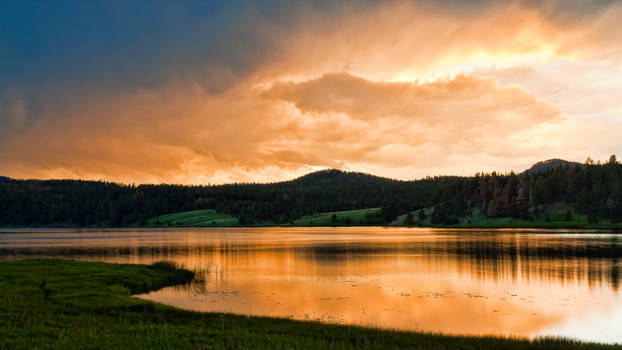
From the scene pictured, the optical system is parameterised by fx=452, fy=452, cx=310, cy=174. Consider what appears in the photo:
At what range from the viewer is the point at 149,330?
23250 mm

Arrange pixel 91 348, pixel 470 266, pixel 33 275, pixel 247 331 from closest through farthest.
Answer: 1. pixel 91 348
2. pixel 247 331
3. pixel 33 275
4. pixel 470 266

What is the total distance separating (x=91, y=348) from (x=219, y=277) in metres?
34.7

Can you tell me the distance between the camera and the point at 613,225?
19900cm

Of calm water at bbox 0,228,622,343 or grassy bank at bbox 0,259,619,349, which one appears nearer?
grassy bank at bbox 0,259,619,349

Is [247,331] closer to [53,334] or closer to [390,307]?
[53,334]

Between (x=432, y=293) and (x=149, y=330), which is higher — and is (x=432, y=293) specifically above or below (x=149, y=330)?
below

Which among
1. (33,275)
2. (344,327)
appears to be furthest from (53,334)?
(33,275)

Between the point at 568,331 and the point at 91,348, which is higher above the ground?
the point at 91,348

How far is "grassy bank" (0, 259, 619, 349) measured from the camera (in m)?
20.8

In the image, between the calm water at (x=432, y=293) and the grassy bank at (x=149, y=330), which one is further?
the calm water at (x=432, y=293)

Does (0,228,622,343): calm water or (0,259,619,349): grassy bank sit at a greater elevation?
(0,259,619,349): grassy bank

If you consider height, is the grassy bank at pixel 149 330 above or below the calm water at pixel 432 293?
above

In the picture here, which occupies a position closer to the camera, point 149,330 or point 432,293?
point 149,330

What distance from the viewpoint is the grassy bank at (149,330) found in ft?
68.3
